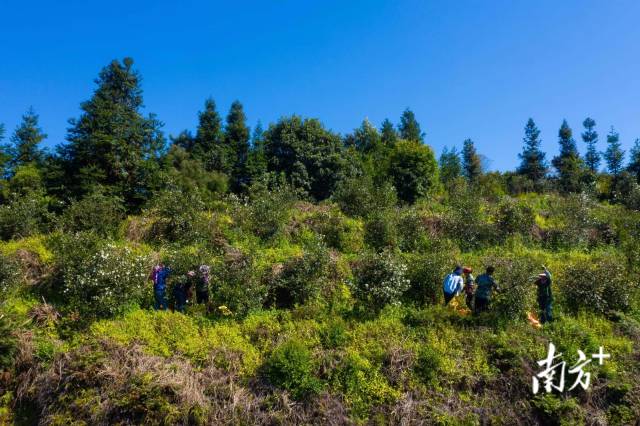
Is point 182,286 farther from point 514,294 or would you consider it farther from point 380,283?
point 514,294

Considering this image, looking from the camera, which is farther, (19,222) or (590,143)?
(590,143)

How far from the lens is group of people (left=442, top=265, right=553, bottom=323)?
9.55 m

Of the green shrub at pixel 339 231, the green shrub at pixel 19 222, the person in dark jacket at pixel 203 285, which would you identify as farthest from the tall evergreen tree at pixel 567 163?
the green shrub at pixel 19 222

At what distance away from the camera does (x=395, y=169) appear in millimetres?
24016

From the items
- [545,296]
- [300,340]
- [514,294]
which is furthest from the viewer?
[545,296]

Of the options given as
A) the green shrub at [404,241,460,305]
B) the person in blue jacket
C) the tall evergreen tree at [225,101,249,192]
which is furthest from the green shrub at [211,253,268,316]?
the tall evergreen tree at [225,101,249,192]

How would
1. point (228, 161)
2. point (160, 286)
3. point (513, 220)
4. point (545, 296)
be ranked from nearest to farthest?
point (545, 296), point (160, 286), point (513, 220), point (228, 161)

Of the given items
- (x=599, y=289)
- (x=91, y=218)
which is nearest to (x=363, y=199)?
(x=599, y=289)

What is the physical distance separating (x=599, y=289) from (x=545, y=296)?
5.32ft

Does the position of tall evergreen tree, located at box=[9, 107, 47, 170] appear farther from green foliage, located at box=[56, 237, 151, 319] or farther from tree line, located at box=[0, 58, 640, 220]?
green foliage, located at box=[56, 237, 151, 319]

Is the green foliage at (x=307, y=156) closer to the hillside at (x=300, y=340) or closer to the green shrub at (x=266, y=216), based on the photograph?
the green shrub at (x=266, y=216)

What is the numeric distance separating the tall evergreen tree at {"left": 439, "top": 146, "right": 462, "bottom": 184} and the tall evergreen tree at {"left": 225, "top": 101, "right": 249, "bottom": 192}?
1654 cm

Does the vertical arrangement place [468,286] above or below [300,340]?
above

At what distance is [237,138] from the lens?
118ft
